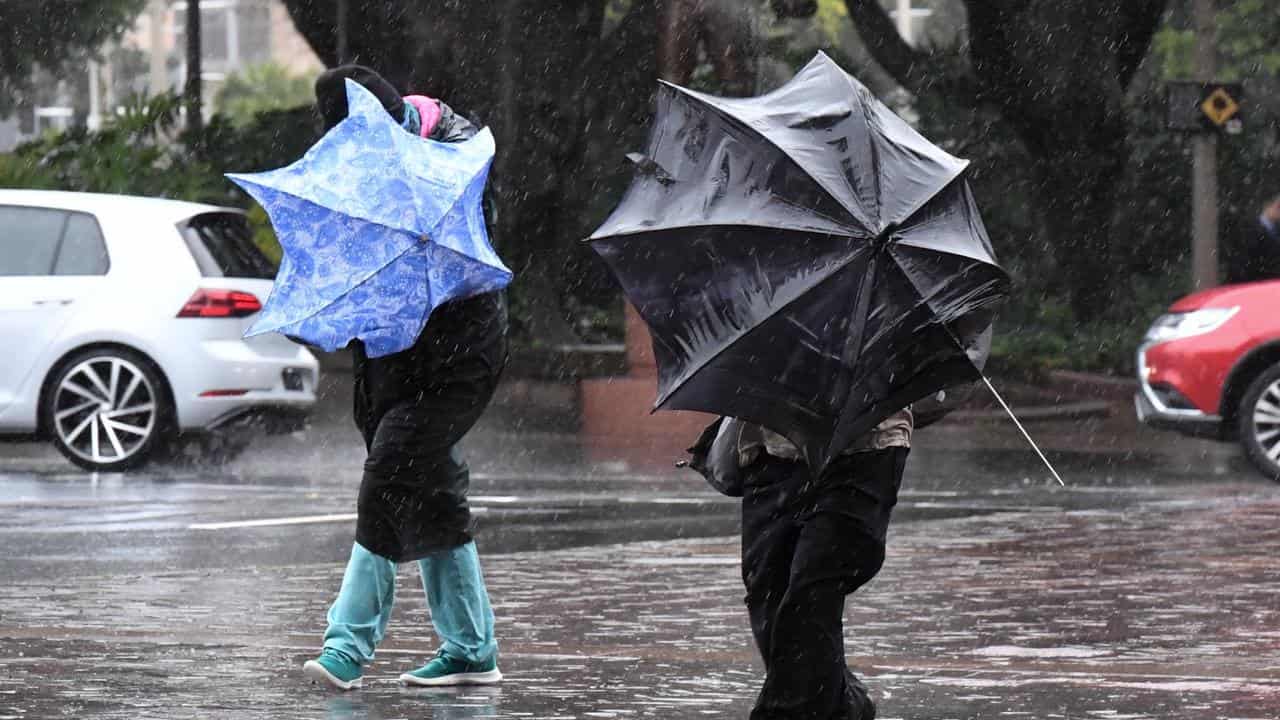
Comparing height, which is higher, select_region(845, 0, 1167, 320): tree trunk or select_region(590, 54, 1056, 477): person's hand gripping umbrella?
select_region(590, 54, 1056, 477): person's hand gripping umbrella

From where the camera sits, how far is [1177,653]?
778 centimetres

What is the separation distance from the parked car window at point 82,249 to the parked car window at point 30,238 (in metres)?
0.05

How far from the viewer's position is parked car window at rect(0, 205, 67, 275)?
14.6 meters

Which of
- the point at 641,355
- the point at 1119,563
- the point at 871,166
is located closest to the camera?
the point at 871,166

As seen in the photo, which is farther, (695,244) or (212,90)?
(212,90)

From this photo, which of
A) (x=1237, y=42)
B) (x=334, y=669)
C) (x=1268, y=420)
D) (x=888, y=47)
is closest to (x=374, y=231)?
Answer: (x=334, y=669)

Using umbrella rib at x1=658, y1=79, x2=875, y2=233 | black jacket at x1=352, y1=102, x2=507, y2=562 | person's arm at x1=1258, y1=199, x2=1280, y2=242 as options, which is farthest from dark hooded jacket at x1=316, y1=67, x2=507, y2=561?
person's arm at x1=1258, y1=199, x2=1280, y2=242

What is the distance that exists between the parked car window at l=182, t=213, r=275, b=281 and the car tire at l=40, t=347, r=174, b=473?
0.68 meters

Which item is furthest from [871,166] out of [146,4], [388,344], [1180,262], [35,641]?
[146,4]

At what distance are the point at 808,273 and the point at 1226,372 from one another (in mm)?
9629

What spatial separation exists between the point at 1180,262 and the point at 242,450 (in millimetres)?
12401

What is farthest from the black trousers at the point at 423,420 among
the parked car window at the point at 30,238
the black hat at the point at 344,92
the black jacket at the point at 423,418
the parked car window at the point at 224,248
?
the parked car window at the point at 30,238

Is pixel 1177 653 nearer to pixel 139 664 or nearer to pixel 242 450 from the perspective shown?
pixel 139 664

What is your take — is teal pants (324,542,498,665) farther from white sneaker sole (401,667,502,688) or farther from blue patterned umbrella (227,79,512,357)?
blue patterned umbrella (227,79,512,357)
